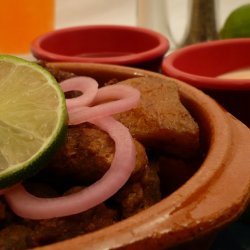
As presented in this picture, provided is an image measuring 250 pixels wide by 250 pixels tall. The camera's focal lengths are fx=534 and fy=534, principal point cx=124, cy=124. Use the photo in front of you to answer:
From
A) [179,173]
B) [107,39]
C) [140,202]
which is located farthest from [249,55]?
[140,202]

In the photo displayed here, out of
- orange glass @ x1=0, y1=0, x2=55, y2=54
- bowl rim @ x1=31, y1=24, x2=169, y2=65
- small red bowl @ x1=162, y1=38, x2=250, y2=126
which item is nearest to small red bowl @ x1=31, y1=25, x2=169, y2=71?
bowl rim @ x1=31, y1=24, x2=169, y2=65

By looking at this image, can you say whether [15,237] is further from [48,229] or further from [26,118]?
[26,118]

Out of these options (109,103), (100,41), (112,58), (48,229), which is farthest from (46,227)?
(100,41)

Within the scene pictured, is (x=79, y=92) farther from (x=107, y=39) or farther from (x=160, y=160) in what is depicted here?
(x=107, y=39)

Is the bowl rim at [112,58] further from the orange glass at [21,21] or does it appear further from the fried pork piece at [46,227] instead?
the fried pork piece at [46,227]

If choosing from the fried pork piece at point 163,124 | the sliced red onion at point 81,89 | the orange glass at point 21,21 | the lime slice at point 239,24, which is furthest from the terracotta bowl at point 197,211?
the orange glass at point 21,21
